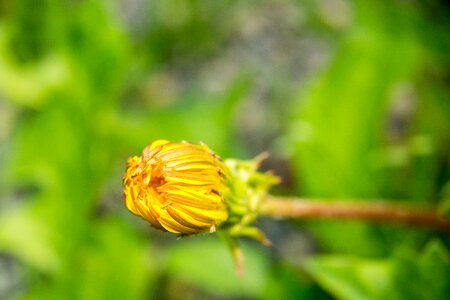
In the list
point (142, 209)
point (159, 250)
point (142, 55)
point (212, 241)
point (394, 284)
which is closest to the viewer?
point (142, 209)

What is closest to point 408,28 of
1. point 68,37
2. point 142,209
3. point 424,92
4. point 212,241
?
point 424,92

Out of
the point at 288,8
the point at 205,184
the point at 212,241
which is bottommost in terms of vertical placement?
the point at 205,184

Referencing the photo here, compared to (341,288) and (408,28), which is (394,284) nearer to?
(341,288)

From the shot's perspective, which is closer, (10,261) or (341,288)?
(341,288)

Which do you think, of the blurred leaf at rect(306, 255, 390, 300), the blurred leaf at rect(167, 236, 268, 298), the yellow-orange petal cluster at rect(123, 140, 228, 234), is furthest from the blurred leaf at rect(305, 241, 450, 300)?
the blurred leaf at rect(167, 236, 268, 298)

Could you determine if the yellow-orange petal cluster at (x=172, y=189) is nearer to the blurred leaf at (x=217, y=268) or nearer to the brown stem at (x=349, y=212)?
the brown stem at (x=349, y=212)
